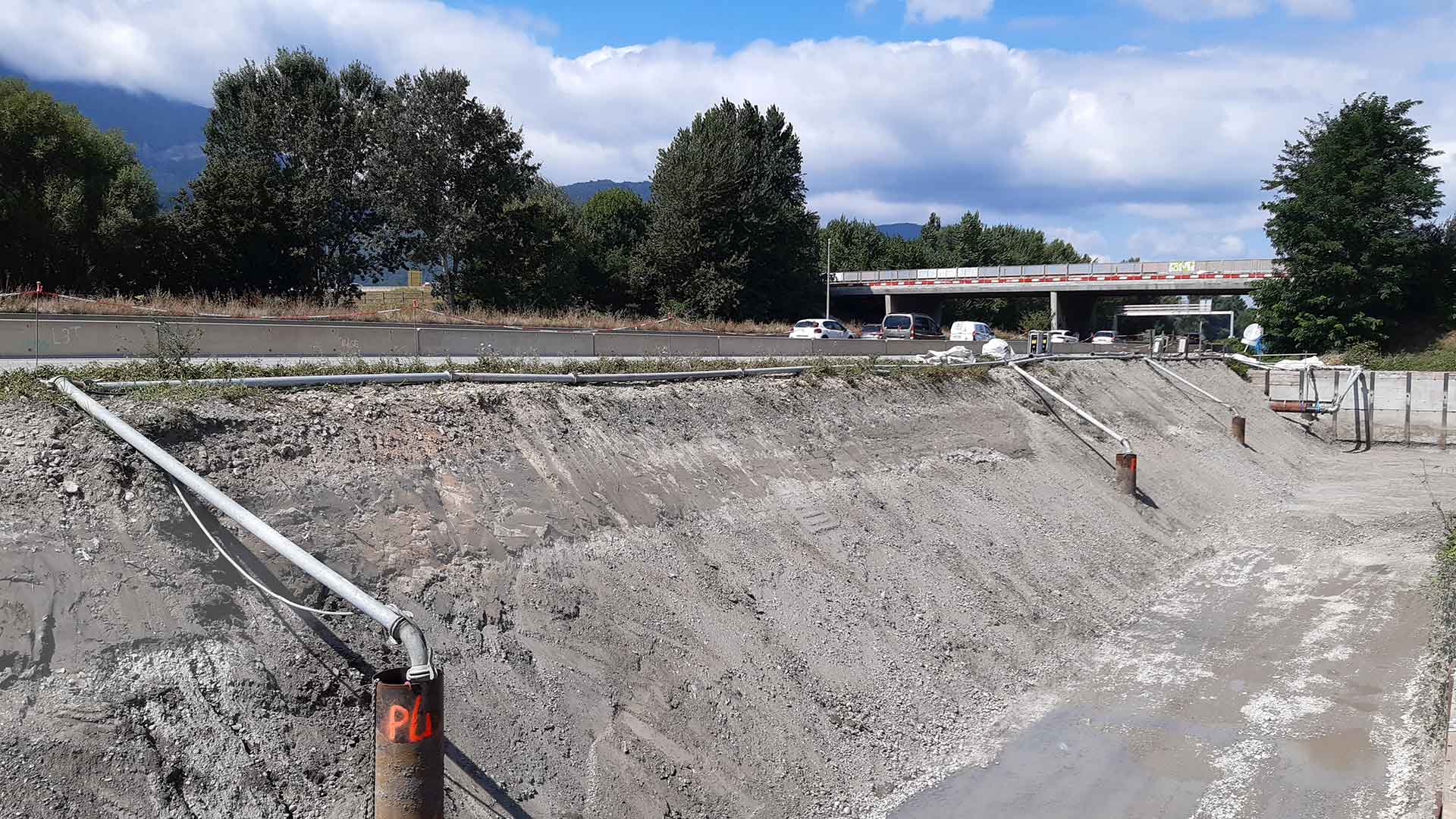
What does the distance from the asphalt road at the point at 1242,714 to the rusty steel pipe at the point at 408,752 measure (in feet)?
16.4

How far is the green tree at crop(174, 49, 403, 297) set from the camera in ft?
148

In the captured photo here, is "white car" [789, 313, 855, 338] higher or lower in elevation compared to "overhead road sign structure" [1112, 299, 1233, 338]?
lower

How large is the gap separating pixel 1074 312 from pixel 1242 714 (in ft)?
241

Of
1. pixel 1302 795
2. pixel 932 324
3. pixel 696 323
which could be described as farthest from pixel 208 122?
pixel 1302 795

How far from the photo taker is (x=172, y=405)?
9.27 m

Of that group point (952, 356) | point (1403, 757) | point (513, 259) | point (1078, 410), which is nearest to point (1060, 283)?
point (513, 259)

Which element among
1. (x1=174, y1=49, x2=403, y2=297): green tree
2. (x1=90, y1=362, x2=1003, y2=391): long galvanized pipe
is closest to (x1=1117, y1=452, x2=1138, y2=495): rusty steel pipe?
(x1=90, y1=362, x2=1003, y2=391): long galvanized pipe

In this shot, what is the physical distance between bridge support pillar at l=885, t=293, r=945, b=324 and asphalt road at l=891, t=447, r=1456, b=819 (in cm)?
6228

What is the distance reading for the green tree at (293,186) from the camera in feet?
148

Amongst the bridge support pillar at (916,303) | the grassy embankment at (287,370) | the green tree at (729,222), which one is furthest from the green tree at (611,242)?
the grassy embankment at (287,370)

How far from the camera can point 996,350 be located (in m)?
29.8

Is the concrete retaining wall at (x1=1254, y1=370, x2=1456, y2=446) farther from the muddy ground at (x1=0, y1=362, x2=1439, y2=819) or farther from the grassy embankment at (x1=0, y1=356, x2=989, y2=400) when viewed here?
the muddy ground at (x1=0, y1=362, x2=1439, y2=819)

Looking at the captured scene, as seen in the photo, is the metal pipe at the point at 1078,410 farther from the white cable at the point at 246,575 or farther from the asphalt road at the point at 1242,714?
the white cable at the point at 246,575

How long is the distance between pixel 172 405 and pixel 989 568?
463 inches
